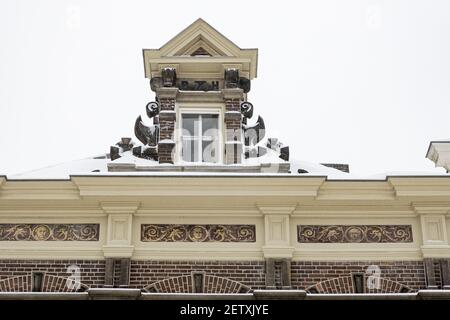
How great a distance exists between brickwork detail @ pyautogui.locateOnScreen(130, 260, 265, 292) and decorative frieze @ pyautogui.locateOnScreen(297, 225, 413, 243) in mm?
957

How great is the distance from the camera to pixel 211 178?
39.2 ft

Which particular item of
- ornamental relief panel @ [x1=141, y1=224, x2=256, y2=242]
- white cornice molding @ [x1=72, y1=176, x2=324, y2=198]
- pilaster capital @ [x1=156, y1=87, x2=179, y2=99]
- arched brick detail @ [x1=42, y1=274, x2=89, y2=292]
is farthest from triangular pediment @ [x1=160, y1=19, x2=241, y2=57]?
arched brick detail @ [x1=42, y1=274, x2=89, y2=292]

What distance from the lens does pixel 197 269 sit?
11891mm

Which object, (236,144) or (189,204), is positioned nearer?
(189,204)

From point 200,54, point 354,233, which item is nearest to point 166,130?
point 200,54

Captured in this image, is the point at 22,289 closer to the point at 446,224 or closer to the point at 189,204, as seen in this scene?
the point at 189,204

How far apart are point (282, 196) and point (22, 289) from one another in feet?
14.7

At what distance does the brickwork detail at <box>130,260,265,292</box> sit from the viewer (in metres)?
11.8

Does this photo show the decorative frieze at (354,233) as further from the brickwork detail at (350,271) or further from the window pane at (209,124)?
the window pane at (209,124)

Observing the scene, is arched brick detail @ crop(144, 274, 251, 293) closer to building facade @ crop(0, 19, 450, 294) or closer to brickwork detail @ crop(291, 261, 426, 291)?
building facade @ crop(0, 19, 450, 294)
